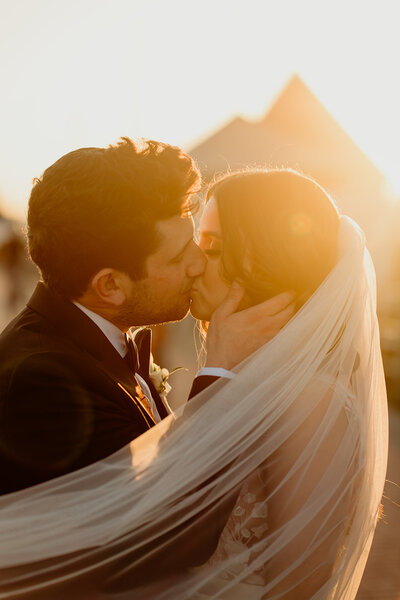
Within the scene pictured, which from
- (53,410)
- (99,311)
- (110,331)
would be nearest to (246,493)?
(53,410)

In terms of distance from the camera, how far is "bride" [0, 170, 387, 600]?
1885 mm

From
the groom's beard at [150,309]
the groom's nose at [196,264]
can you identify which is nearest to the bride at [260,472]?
the groom's nose at [196,264]

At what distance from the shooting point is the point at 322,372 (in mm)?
2225

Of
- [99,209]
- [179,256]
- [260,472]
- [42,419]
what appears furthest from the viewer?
[179,256]

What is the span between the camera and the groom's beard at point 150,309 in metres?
2.69

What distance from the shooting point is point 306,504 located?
207 cm

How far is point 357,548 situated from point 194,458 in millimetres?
786

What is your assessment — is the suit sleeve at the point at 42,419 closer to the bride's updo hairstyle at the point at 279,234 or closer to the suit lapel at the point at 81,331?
the suit lapel at the point at 81,331

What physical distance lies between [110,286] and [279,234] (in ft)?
2.49

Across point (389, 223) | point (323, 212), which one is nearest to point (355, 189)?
point (389, 223)

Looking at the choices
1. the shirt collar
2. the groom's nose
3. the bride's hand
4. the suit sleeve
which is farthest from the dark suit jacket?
the groom's nose

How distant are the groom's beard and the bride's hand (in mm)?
286

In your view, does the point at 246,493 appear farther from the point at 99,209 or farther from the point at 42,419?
the point at 99,209

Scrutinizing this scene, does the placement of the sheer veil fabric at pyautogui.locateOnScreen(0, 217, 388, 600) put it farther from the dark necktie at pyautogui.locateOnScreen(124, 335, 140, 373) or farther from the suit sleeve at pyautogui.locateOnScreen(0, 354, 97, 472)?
the dark necktie at pyautogui.locateOnScreen(124, 335, 140, 373)
